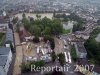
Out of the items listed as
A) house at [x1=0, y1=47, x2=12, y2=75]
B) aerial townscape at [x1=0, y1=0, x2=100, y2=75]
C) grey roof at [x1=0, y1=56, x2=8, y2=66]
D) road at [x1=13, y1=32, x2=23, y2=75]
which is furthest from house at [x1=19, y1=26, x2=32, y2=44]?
grey roof at [x1=0, y1=56, x2=8, y2=66]

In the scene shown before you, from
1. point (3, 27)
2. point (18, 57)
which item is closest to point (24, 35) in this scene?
point (3, 27)

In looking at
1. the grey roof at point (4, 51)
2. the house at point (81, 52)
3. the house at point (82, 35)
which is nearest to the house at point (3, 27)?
the grey roof at point (4, 51)

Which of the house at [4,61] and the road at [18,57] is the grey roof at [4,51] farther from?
the road at [18,57]

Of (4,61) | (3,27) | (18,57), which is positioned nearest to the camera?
(4,61)

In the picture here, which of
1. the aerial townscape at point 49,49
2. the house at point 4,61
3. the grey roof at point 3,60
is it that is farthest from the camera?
the aerial townscape at point 49,49

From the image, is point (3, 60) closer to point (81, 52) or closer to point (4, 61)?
point (4, 61)

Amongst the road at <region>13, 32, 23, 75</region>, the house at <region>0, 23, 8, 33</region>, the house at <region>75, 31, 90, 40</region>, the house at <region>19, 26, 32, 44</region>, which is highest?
the house at <region>0, 23, 8, 33</region>

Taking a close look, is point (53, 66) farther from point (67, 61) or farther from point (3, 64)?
point (3, 64)

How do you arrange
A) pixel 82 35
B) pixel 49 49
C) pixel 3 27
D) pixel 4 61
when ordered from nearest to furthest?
pixel 4 61 < pixel 49 49 < pixel 82 35 < pixel 3 27

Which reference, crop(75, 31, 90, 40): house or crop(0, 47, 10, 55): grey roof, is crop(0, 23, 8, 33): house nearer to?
crop(0, 47, 10, 55): grey roof

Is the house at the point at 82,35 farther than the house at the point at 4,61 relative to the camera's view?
Yes

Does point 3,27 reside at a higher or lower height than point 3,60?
higher

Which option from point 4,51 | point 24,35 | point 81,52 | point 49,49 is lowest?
point 49,49
